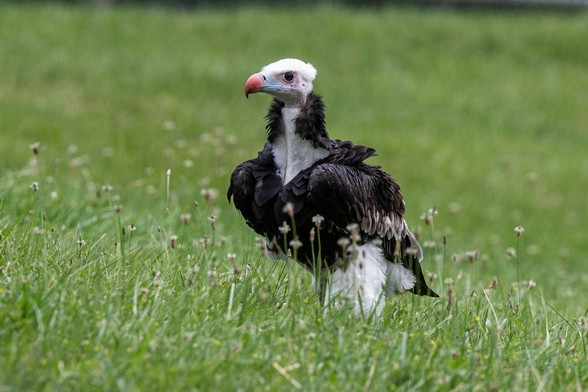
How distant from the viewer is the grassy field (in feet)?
13.4

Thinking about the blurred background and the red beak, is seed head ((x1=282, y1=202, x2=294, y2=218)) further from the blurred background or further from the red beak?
the blurred background

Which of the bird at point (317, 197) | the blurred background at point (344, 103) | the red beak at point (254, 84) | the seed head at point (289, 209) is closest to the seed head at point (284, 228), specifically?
the seed head at point (289, 209)

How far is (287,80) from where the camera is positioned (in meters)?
5.26

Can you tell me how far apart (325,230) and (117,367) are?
1.63m

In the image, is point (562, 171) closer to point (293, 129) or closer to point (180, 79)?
point (180, 79)

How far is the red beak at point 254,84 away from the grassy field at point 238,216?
0.64m

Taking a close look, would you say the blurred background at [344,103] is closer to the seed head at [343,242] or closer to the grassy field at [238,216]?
the grassy field at [238,216]

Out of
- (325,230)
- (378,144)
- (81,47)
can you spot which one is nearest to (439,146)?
(378,144)

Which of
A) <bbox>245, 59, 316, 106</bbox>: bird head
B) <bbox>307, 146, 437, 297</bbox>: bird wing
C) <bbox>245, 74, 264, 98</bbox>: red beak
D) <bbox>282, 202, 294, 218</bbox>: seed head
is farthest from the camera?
<bbox>245, 59, 316, 106</bbox>: bird head

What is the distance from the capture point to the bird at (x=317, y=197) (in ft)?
16.4

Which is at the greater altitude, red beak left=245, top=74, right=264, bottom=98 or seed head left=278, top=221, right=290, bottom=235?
red beak left=245, top=74, right=264, bottom=98

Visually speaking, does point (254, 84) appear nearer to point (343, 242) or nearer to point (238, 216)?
point (343, 242)

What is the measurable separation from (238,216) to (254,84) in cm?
362

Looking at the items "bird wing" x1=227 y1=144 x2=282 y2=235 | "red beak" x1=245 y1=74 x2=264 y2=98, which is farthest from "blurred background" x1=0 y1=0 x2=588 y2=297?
"red beak" x1=245 y1=74 x2=264 y2=98
